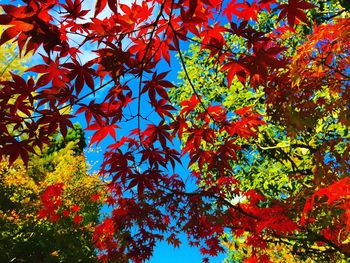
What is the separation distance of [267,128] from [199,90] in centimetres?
245

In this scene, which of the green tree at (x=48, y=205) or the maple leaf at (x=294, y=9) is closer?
the maple leaf at (x=294, y=9)

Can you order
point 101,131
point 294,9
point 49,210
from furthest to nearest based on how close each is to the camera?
1. point 49,210
2. point 101,131
3. point 294,9

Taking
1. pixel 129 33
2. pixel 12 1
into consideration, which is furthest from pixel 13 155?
pixel 129 33

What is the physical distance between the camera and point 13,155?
2258 millimetres

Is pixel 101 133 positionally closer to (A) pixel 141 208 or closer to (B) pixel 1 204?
(A) pixel 141 208

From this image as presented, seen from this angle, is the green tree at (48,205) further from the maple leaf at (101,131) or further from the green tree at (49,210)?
the maple leaf at (101,131)

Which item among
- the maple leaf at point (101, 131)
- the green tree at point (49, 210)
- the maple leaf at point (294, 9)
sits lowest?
the maple leaf at point (294, 9)

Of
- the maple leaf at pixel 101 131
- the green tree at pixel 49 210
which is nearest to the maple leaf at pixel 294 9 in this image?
the maple leaf at pixel 101 131

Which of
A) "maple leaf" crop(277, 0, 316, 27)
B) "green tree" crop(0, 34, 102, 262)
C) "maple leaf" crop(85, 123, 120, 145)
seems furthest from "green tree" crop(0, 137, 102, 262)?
"maple leaf" crop(277, 0, 316, 27)

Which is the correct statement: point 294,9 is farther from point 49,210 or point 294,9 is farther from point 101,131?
point 49,210

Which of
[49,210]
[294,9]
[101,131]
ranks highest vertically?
[49,210]

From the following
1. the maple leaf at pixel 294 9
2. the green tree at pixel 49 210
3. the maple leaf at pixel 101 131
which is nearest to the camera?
the maple leaf at pixel 294 9

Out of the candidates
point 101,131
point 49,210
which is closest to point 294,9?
point 101,131

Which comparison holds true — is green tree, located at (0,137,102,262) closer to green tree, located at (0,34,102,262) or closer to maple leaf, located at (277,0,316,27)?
green tree, located at (0,34,102,262)
